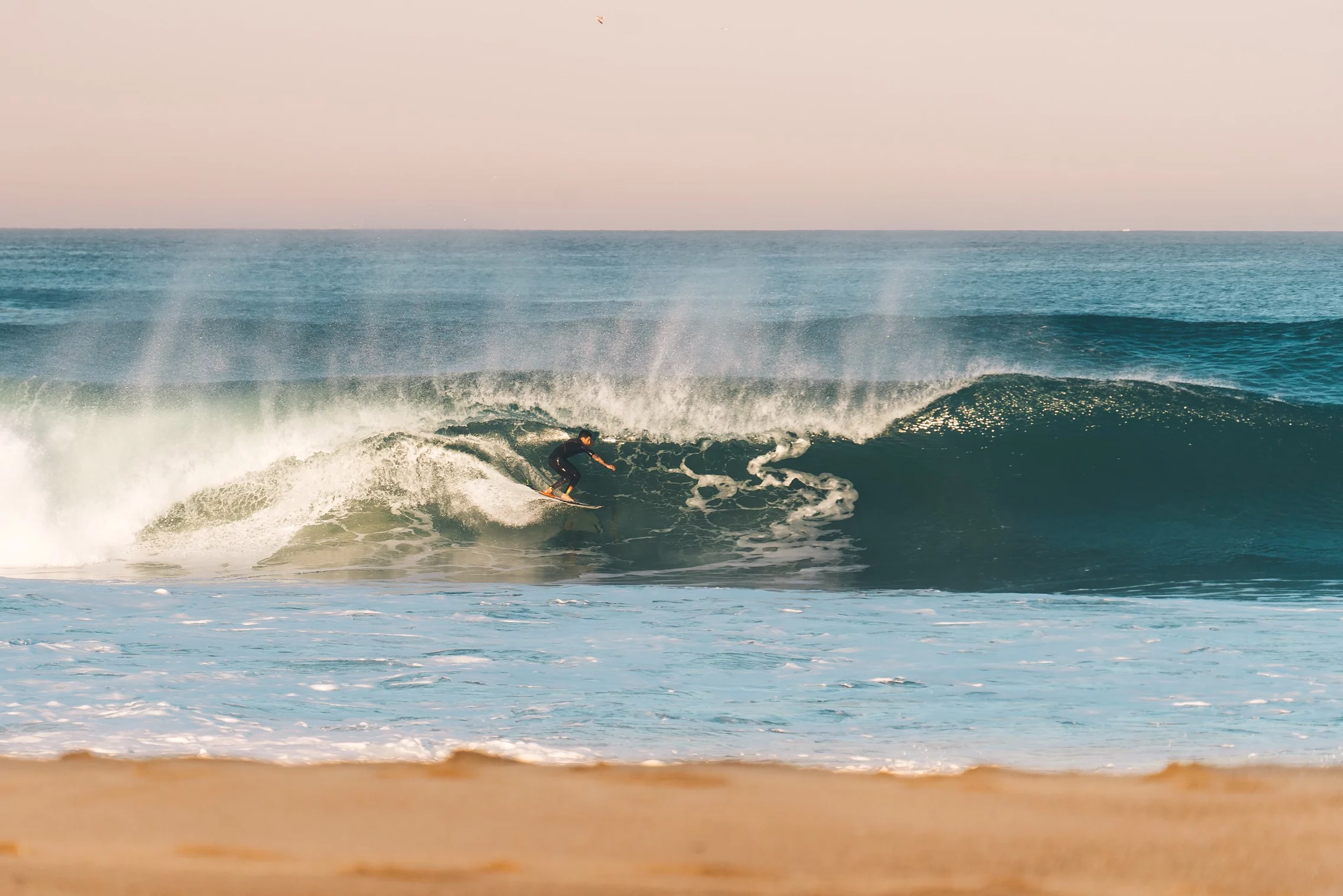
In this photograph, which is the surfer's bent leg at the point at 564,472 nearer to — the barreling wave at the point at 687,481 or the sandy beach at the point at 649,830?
the barreling wave at the point at 687,481

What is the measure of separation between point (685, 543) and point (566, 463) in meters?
1.74

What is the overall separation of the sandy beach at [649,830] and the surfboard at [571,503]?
721 centimetres

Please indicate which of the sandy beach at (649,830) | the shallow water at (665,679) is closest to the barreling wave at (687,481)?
the shallow water at (665,679)

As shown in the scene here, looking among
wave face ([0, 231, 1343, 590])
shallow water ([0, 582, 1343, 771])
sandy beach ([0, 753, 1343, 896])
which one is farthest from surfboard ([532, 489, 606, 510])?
sandy beach ([0, 753, 1343, 896])

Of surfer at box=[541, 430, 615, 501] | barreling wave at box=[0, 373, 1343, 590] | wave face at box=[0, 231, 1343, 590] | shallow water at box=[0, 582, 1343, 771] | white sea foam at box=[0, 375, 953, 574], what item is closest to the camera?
shallow water at box=[0, 582, 1343, 771]

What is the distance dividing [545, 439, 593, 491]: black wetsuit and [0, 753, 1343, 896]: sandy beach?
7226 millimetres

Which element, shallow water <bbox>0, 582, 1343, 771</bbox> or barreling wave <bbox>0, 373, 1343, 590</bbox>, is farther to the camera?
barreling wave <bbox>0, 373, 1343, 590</bbox>

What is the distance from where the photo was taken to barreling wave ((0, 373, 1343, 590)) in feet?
31.1

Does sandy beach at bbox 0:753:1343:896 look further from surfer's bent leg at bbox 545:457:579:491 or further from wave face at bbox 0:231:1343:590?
surfer's bent leg at bbox 545:457:579:491

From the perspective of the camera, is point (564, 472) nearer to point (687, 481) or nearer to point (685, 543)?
point (687, 481)

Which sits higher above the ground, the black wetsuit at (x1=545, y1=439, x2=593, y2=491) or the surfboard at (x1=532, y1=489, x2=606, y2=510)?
the black wetsuit at (x1=545, y1=439, x2=593, y2=491)

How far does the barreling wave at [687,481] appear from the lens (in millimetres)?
9469

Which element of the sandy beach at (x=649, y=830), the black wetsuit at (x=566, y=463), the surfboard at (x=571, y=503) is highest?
the black wetsuit at (x=566, y=463)

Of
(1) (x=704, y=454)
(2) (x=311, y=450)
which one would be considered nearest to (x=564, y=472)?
(1) (x=704, y=454)
